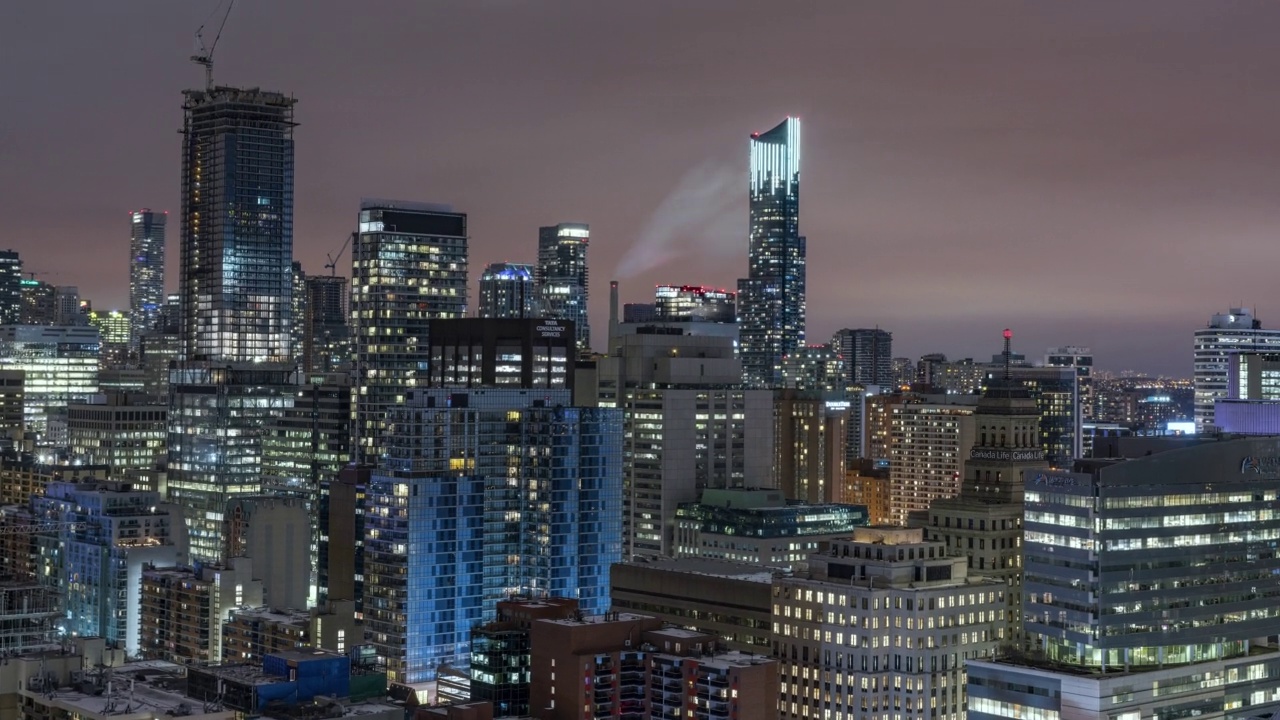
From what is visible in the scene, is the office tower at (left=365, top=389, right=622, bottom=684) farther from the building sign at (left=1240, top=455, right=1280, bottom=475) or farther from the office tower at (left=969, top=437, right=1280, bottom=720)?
the building sign at (left=1240, top=455, right=1280, bottom=475)

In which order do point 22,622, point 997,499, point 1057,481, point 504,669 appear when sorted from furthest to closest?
1. point 997,499
2. point 22,622
3. point 504,669
4. point 1057,481

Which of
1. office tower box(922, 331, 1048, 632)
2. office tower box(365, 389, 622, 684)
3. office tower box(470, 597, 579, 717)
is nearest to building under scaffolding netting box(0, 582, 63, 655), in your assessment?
office tower box(365, 389, 622, 684)

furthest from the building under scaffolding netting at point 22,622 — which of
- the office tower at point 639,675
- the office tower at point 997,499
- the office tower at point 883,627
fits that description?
the office tower at point 997,499

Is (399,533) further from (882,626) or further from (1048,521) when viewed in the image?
(1048,521)

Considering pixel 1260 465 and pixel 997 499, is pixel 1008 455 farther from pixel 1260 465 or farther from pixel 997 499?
pixel 1260 465

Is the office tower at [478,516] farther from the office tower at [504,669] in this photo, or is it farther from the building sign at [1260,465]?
the building sign at [1260,465]

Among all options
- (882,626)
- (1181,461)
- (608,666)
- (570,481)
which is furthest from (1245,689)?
(570,481)

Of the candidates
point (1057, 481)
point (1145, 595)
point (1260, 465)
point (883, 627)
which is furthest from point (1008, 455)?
point (1145, 595)
